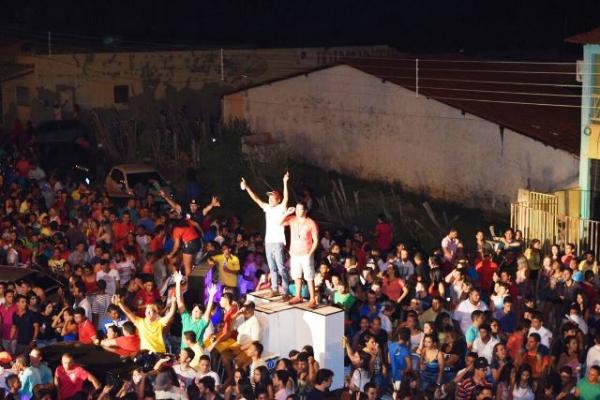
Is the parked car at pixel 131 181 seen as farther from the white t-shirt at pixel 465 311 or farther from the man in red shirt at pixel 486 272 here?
the white t-shirt at pixel 465 311

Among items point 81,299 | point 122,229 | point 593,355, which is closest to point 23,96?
point 122,229

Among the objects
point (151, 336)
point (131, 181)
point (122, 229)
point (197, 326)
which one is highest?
point (131, 181)

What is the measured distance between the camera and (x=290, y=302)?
47.9 ft

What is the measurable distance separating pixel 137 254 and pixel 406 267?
173 inches

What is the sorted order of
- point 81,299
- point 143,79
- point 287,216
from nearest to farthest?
point 287,216, point 81,299, point 143,79

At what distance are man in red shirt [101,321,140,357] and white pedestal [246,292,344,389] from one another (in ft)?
5.01

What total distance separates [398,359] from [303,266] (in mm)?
1791

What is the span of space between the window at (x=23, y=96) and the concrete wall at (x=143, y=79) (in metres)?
0.14

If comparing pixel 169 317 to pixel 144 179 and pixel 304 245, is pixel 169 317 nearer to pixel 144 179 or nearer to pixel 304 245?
pixel 304 245

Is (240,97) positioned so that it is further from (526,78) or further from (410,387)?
(410,387)

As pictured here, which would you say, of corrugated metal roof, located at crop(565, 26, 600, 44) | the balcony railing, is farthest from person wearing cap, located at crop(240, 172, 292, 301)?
corrugated metal roof, located at crop(565, 26, 600, 44)

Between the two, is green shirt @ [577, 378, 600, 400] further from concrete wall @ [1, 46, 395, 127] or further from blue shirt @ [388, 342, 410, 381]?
concrete wall @ [1, 46, 395, 127]

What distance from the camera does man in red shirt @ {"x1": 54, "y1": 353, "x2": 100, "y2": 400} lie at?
13.0m

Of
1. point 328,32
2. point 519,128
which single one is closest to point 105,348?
point 519,128
